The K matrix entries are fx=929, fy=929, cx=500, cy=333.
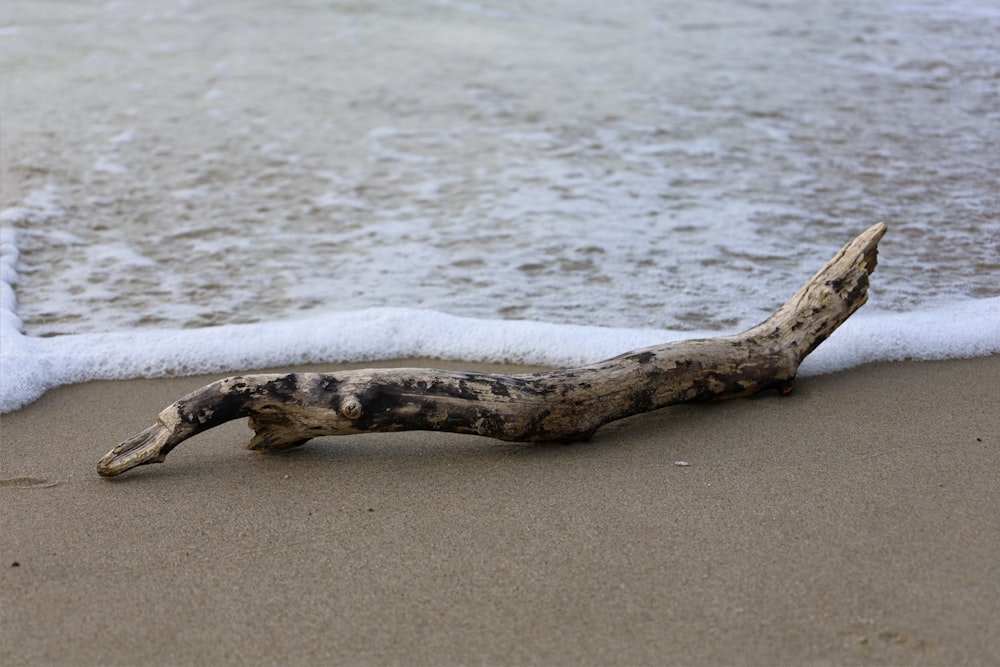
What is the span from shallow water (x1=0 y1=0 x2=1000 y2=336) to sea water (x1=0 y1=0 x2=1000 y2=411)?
3cm

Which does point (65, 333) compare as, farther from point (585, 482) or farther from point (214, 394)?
point (585, 482)

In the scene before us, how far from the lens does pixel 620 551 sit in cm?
210

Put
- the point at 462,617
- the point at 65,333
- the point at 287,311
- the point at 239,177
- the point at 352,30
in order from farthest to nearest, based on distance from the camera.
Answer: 1. the point at 352,30
2. the point at 239,177
3. the point at 287,311
4. the point at 65,333
5. the point at 462,617

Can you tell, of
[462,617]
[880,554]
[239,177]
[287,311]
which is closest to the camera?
[462,617]

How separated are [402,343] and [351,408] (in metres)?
1.16

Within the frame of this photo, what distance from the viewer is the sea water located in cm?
361

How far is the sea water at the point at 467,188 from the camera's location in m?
3.61

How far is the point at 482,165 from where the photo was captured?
19.3ft

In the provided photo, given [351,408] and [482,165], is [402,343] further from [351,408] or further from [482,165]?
[482,165]

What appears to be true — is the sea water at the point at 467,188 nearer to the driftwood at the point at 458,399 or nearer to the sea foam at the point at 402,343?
the sea foam at the point at 402,343

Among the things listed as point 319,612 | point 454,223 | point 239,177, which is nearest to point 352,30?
point 239,177

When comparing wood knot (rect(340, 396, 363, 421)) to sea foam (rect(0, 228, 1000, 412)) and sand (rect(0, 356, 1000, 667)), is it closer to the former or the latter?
sand (rect(0, 356, 1000, 667))

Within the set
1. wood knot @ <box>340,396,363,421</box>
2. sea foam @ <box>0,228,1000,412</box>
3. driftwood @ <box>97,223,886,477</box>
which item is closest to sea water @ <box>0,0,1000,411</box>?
sea foam @ <box>0,228,1000,412</box>

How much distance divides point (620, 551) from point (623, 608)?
213 millimetres
